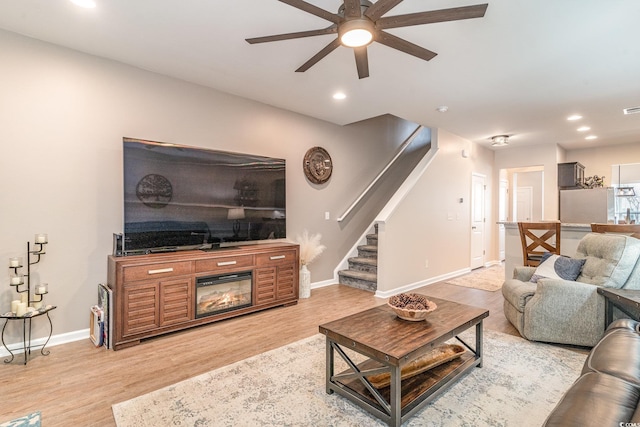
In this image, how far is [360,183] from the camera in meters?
5.73

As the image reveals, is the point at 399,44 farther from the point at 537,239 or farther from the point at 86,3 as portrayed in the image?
the point at 537,239

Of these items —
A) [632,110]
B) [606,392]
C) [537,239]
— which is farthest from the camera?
[632,110]

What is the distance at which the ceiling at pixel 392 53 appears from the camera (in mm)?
2314

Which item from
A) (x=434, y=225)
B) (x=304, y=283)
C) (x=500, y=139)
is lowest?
(x=304, y=283)

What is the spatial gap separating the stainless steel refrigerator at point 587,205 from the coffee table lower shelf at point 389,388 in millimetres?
5232

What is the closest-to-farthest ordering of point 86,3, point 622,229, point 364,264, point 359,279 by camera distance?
point 86,3 < point 622,229 < point 359,279 < point 364,264

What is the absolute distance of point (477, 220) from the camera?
6773mm

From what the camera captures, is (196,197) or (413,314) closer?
(413,314)

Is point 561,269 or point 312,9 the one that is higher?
point 312,9

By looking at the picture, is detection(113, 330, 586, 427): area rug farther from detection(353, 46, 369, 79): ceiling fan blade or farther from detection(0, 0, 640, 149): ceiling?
detection(0, 0, 640, 149): ceiling

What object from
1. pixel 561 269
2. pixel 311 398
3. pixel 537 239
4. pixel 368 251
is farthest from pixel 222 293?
pixel 537 239

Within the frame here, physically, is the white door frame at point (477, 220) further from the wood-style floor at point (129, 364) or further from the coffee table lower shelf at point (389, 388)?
the coffee table lower shelf at point (389, 388)

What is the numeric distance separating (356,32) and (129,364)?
118 inches

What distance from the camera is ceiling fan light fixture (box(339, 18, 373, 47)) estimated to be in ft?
6.05
